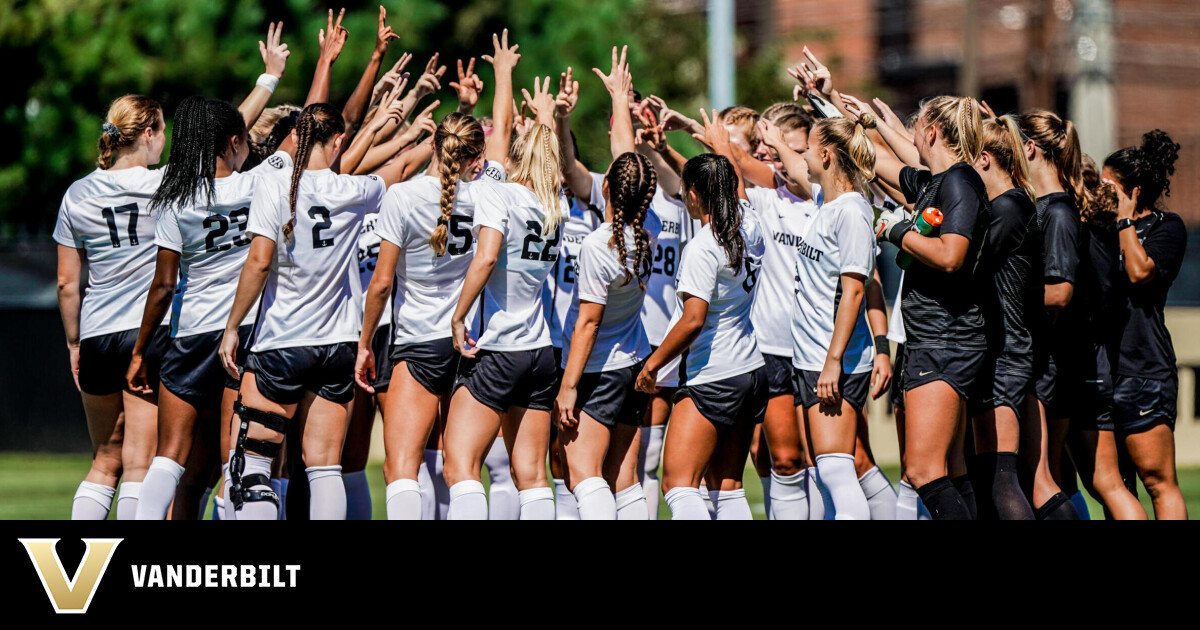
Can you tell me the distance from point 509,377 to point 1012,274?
2.34 m

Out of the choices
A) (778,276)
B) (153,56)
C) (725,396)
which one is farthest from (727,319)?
(153,56)

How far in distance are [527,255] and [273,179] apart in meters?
1.22

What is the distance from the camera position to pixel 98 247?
654 centimetres

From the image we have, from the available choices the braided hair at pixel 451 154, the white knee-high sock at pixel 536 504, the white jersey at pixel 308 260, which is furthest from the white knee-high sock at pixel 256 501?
the braided hair at pixel 451 154

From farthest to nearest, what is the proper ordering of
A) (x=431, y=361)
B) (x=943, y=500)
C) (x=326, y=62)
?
(x=326, y=62) → (x=431, y=361) → (x=943, y=500)

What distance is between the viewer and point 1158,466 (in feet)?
21.1

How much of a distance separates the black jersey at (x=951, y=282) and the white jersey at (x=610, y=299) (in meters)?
1.29

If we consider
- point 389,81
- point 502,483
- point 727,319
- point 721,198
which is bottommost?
point 502,483

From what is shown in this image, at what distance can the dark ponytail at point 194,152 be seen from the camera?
6.15 meters

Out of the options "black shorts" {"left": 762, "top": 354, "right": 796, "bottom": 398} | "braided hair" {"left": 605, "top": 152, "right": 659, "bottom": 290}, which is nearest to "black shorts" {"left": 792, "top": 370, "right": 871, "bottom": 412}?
"black shorts" {"left": 762, "top": 354, "right": 796, "bottom": 398}

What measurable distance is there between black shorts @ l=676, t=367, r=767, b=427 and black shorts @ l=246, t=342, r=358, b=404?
63.7 inches

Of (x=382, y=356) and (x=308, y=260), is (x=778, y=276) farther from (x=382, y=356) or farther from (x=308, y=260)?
(x=308, y=260)
